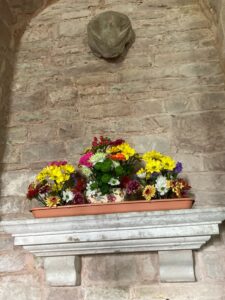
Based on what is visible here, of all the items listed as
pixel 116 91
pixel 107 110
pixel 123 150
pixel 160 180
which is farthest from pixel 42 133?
pixel 160 180

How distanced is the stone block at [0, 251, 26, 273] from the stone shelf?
0.18m

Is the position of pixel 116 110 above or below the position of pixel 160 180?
above

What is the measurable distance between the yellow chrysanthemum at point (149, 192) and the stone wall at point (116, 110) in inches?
12.9

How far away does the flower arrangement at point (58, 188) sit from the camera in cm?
163

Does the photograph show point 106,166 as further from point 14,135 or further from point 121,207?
point 14,135

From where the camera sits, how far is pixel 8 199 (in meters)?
1.92

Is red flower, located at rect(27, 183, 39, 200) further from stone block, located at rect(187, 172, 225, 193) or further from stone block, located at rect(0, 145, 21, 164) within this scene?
stone block, located at rect(187, 172, 225, 193)

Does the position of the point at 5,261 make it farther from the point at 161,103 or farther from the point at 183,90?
the point at 183,90

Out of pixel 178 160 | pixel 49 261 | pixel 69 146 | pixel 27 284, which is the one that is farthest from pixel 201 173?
pixel 27 284

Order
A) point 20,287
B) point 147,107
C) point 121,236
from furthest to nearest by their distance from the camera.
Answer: point 147,107 < point 20,287 < point 121,236

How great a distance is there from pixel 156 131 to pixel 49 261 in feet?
2.96

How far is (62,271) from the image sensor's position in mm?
1649

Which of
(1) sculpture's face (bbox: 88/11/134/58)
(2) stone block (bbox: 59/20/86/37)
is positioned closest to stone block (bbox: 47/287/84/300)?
(1) sculpture's face (bbox: 88/11/134/58)

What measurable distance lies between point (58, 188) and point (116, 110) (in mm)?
622
